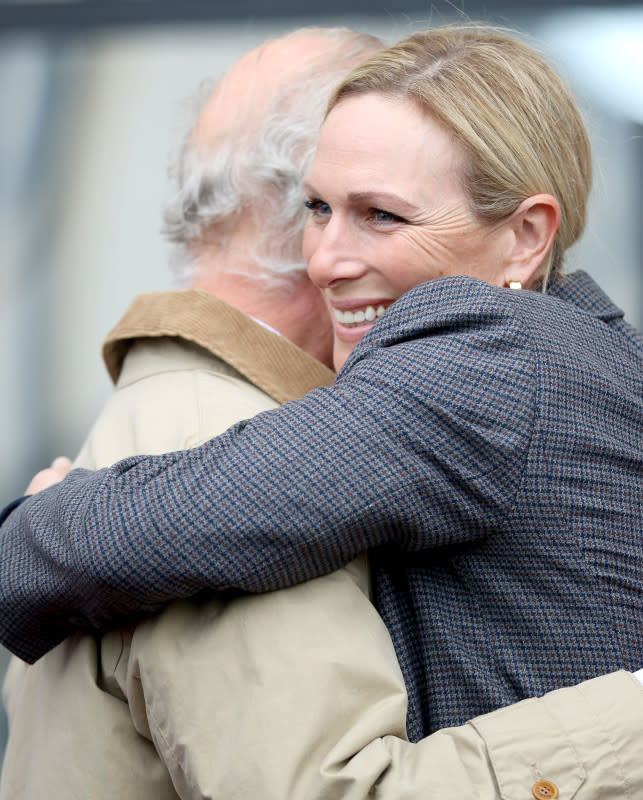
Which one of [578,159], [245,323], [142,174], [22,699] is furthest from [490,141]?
[142,174]

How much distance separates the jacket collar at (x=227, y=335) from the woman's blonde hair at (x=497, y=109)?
0.39 metres

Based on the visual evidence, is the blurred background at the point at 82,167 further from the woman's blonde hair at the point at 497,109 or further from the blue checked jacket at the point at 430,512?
the blue checked jacket at the point at 430,512

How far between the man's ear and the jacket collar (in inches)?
14.7

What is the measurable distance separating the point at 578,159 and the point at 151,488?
93 centimetres

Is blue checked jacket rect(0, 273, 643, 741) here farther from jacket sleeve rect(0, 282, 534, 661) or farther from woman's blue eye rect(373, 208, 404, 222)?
woman's blue eye rect(373, 208, 404, 222)

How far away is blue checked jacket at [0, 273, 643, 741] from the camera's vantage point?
124cm

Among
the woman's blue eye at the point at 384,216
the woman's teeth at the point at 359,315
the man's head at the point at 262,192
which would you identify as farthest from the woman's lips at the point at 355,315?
the man's head at the point at 262,192

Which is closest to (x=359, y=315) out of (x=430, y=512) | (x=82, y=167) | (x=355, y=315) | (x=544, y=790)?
(x=355, y=315)

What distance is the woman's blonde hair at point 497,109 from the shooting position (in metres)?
1.59

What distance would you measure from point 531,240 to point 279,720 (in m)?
0.87

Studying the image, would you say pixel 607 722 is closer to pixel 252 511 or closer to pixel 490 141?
pixel 252 511

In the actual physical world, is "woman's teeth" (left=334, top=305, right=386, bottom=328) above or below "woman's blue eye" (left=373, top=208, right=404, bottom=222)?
below

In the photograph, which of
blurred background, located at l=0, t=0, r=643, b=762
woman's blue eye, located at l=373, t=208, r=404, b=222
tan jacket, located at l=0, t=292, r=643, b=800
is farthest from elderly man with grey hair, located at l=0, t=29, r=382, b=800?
blurred background, located at l=0, t=0, r=643, b=762

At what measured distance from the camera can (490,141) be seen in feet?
5.20
